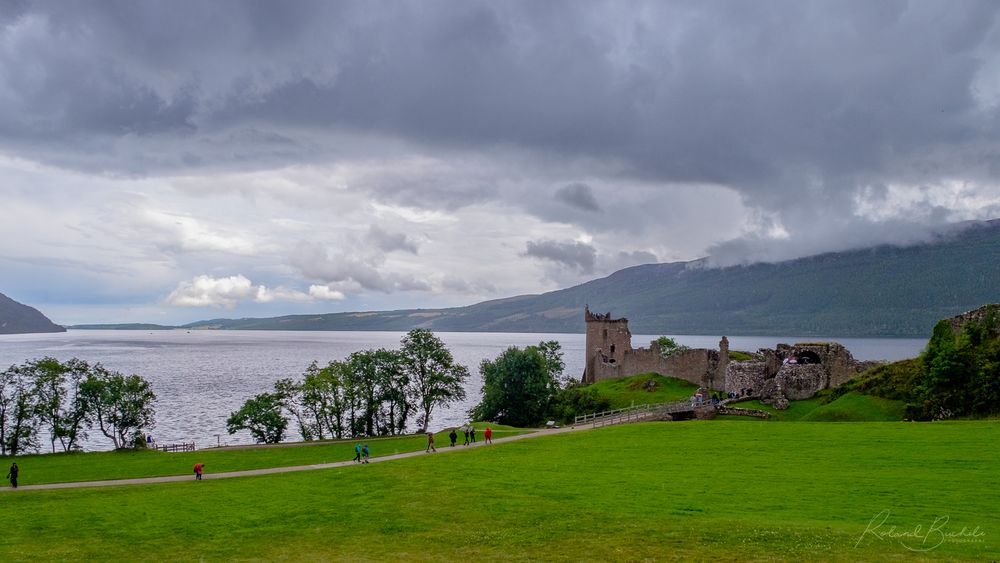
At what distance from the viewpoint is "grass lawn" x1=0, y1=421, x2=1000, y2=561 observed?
58.7 ft

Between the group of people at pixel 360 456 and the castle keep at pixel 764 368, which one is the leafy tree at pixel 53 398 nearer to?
the group of people at pixel 360 456

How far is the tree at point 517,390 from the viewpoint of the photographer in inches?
3039

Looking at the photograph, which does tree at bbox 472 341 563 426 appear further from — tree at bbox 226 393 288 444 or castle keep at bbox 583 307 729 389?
tree at bbox 226 393 288 444

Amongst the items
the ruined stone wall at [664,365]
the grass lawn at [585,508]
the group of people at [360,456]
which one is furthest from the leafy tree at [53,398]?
the ruined stone wall at [664,365]

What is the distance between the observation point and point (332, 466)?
129ft

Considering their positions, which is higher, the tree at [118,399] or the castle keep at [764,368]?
the castle keep at [764,368]

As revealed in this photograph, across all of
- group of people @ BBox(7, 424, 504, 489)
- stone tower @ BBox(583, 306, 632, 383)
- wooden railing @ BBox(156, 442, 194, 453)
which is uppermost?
stone tower @ BBox(583, 306, 632, 383)

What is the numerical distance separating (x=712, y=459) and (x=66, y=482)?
35485mm

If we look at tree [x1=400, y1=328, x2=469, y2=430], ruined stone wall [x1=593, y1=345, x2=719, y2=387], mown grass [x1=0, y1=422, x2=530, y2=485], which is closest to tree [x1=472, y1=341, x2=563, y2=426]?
tree [x1=400, y1=328, x2=469, y2=430]

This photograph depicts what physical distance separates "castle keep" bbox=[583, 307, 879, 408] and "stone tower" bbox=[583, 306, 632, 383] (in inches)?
102

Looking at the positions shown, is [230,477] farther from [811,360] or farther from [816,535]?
[811,360]

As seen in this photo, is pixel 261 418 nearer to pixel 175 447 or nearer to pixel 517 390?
pixel 175 447

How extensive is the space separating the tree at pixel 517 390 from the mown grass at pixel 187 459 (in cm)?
2087

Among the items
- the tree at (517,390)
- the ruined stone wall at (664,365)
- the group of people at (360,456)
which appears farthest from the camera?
the tree at (517,390)
